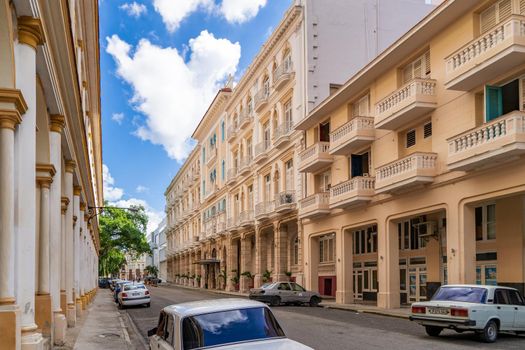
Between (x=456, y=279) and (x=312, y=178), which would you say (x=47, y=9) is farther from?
(x=312, y=178)

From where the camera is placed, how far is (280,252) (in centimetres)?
4272

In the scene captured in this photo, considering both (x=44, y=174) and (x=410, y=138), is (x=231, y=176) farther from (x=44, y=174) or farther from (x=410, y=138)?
(x=44, y=174)

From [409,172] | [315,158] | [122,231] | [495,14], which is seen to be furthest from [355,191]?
[122,231]

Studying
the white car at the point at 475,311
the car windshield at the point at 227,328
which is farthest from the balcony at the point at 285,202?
the car windshield at the point at 227,328

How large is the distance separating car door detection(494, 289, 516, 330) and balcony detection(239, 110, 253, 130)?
117 feet

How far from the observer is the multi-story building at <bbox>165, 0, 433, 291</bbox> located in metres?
39.5

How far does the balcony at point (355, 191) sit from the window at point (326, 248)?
22.7ft

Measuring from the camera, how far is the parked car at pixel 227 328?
22.9ft

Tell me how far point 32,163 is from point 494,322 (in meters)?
12.1

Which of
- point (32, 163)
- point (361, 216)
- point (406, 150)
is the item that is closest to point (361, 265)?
point (361, 216)

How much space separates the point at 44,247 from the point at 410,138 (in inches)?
709

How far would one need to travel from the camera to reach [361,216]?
103 feet

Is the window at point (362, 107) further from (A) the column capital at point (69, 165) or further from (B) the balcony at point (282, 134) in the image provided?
(A) the column capital at point (69, 165)

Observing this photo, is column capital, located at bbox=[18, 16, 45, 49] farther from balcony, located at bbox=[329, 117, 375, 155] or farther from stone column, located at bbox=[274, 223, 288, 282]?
stone column, located at bbox=[274, 223, 288, 282]
